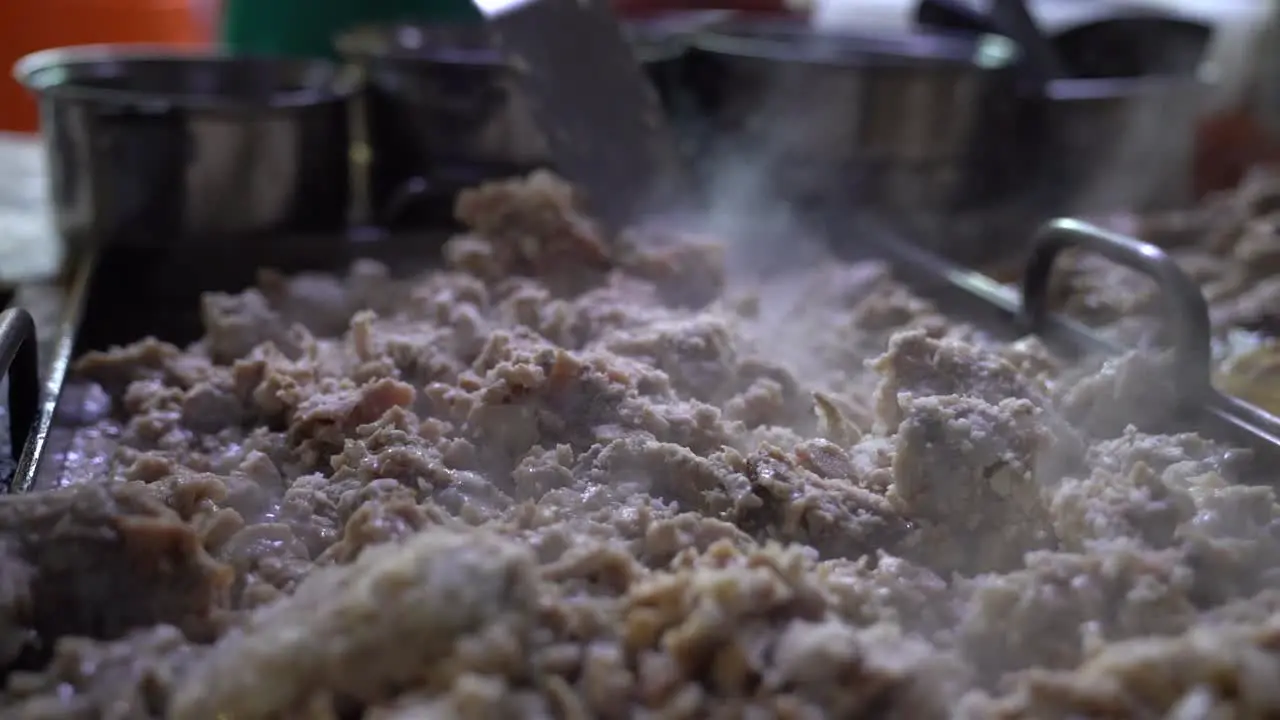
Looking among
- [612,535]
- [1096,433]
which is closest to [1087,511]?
[1096,433]

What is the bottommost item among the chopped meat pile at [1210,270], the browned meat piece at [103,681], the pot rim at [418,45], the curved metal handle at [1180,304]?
the browned meat piece at [103,681]

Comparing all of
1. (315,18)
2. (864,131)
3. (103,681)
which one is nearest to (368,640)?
(103,681)

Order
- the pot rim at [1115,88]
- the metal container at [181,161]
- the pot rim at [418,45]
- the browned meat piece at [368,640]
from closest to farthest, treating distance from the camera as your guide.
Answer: the browned meat piece at [368,640], the metal container at [181,161], the pot rim at [418,45], the pot rim at [1115,88]

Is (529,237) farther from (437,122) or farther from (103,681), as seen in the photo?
(103,681)

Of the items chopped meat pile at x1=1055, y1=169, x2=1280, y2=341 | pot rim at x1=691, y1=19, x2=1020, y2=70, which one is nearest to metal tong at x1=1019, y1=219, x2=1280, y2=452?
chopped meat pile at x1=1055, y1=169, x2=1280, y2=341

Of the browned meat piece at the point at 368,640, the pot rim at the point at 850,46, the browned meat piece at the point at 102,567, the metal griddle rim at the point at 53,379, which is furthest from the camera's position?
the pot rim at the point at 850,46

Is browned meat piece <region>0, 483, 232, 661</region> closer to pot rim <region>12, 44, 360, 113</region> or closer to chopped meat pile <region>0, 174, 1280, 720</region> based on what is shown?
chopped meat pile <region>0, 174, 1280, 720</region>

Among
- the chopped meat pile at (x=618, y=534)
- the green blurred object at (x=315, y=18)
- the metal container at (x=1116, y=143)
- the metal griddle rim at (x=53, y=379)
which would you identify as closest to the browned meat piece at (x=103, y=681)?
the chopped meat pile at (x=618, y=534)

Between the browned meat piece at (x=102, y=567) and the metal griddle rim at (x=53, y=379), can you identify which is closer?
the browned meat piece at (x=102, y=567)

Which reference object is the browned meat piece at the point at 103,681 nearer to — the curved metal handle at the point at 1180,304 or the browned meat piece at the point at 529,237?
the browned meat piece at the point at 529,237
